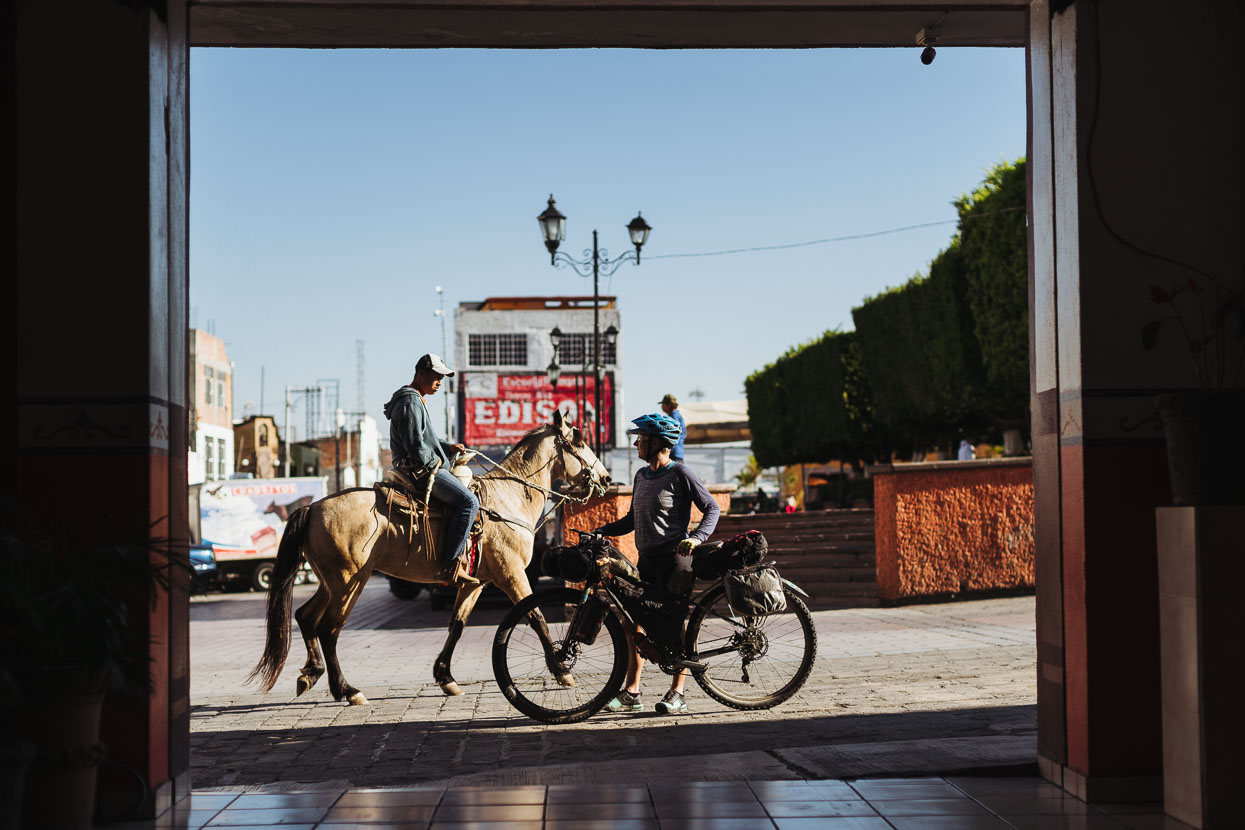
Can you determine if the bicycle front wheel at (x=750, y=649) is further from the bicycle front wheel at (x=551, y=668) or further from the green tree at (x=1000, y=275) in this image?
the green tree at (x=1000, y=275)

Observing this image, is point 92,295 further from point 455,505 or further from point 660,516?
point 455,505

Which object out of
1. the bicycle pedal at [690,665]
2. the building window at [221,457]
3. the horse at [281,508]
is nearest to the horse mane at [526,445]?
the bicycle pedal at [690,665]

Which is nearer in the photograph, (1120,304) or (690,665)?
(1120,304)

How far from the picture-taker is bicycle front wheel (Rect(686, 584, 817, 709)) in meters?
7.98

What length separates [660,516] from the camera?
823 cm

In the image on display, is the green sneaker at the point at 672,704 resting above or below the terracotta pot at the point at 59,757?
below

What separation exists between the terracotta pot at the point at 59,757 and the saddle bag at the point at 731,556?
4.06 m

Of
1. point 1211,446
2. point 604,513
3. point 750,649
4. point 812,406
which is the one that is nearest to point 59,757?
point 750,649

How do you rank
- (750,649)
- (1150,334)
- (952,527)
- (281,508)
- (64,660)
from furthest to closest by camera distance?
1. (281,508)
2. (952,527)
3. (750,649)
4. (1150,334)
5. (64,660)

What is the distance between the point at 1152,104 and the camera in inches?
222

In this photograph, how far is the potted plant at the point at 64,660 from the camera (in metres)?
4.51

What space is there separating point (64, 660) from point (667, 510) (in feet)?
14.1

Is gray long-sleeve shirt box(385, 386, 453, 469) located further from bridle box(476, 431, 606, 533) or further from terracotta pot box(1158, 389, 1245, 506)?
terracotta pot box(1158, 389, 1245, 506)

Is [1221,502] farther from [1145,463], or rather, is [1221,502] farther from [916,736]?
[916,736]
